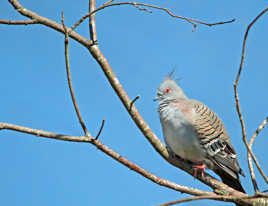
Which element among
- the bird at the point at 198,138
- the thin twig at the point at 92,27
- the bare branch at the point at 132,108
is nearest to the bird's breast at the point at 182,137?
the bird at the point at 198,138

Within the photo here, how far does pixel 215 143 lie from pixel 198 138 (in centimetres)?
26

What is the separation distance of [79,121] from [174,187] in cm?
106

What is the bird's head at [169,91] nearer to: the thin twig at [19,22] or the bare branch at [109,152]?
the bare branch at [109,152]

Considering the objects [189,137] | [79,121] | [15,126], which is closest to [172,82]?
[189,137]

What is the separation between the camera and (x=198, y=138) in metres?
4.25

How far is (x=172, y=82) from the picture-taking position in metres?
4.74

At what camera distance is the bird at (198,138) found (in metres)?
4.22

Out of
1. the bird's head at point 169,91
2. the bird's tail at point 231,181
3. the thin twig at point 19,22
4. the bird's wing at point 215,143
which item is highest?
the thin twig at point 19,22

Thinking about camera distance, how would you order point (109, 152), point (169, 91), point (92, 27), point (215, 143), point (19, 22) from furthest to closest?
point (169, 91) < point (215, 143) < point (92, 27) < point (19, 22) < point (109, 152)

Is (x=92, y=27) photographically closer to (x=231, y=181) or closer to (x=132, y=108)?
(x=132, y=108)

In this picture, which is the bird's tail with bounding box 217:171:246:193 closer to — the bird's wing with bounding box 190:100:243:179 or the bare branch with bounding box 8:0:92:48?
the bird's wing with bounding box 190:100:243:179

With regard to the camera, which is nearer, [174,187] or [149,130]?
[174,187]

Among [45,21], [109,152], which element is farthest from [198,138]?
[45,21]

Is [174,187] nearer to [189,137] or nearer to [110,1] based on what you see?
[189,137]
